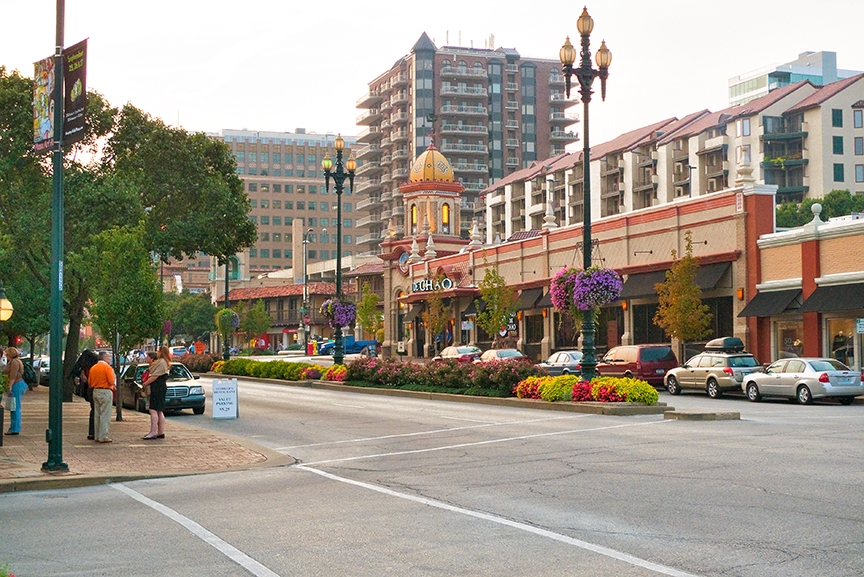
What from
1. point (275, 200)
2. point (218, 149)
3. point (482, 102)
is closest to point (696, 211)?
point (218, 149)

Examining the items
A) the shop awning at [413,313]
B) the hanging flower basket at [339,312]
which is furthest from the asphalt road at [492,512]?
the shop awning at [413,313]

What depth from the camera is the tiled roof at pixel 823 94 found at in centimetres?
9493

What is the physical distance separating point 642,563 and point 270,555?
3147 millimetres

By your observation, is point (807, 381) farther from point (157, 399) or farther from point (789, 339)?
point (157, 399)

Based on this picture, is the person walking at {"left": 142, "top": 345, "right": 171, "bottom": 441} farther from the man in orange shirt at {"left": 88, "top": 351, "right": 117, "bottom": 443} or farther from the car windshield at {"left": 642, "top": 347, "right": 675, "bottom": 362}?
the car windshield at {"left": 642, "top": 347, "right": 675, "bottom": 362}

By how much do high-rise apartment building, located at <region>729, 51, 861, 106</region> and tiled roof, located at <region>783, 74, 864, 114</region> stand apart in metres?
49.0

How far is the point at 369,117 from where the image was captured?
146 metres

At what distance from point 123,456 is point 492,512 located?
895cm

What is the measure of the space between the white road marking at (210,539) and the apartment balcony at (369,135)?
440 ft

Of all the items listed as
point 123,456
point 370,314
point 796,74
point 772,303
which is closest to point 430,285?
point 370,314

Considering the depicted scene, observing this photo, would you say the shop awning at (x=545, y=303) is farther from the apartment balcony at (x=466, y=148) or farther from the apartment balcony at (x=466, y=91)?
the apartment balcony at (x=466, y=91)

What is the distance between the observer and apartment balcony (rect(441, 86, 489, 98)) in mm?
135875

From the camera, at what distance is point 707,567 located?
8.06 metres

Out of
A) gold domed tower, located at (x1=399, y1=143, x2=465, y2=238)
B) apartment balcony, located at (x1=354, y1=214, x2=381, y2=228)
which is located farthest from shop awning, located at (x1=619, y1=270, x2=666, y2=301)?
apartment balcony, located at (x1=354, y1=214, x2=381, y2=228)
